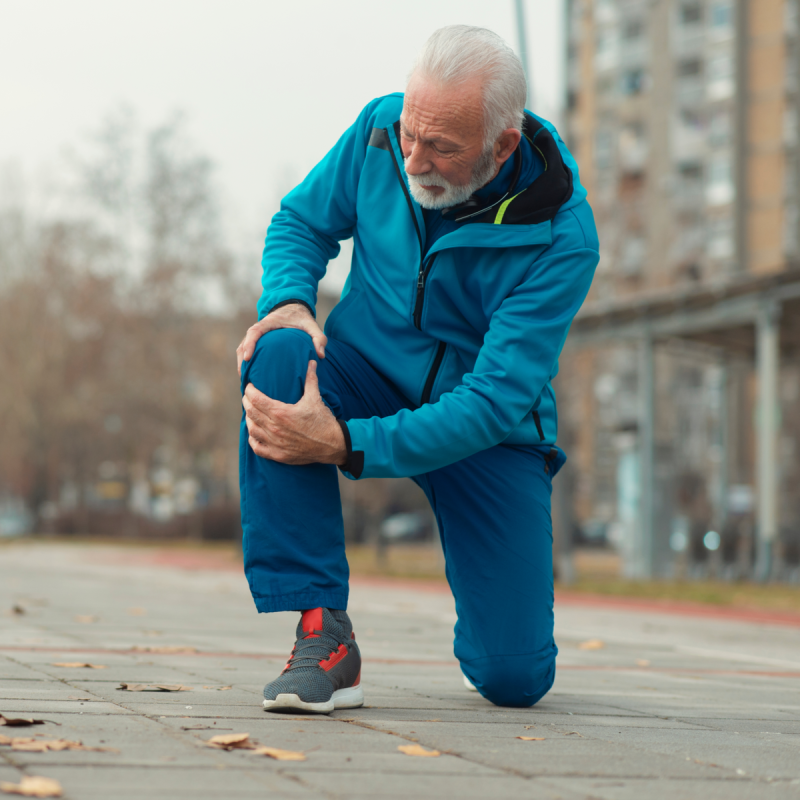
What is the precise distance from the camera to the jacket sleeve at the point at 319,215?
12.1 ft

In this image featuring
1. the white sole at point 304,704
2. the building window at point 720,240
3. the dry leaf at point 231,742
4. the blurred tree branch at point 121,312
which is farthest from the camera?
the building window at point 720,240

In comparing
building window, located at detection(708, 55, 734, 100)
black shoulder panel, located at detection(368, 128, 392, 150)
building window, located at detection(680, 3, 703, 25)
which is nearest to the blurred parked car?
building window, located at detection(708, 55, 734, 100)

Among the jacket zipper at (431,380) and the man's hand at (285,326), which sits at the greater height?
the man's hand at (285,326)

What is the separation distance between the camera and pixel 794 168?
51781 millimetres

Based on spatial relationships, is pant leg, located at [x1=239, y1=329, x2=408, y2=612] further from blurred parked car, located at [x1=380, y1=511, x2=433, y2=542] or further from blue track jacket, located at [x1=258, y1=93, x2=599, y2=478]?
blurred parked car, located at [x1=380, y1=511, x2=433, y2=542]

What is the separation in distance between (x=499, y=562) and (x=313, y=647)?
0.71 metres

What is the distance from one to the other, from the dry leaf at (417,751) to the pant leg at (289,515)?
0.64 m

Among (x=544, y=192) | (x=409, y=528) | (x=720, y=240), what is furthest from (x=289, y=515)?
(x=720, y=240)

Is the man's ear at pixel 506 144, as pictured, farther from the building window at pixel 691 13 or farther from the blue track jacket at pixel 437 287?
the building window at pixel 691 13

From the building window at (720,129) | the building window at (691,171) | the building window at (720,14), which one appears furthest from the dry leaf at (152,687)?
the building window at (720,14)

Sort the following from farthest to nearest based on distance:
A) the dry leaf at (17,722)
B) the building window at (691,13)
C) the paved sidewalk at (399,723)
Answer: the building window at (691,13) < the dry leaf at (17,722) < the paved sidewalk at (399,723)

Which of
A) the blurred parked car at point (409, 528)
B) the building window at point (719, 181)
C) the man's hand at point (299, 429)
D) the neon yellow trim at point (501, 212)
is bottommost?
the blurred parked car at point (409, 528)

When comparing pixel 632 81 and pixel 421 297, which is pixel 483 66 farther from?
pixel 632 81

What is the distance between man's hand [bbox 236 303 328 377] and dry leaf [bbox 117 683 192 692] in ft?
3.12
